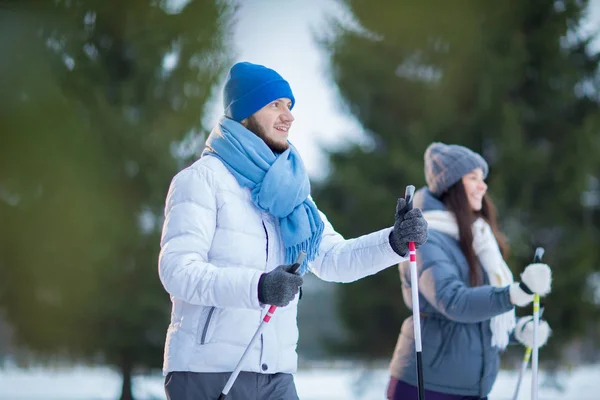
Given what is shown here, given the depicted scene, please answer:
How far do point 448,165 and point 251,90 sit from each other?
113 centimetres

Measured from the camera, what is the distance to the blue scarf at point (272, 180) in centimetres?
205

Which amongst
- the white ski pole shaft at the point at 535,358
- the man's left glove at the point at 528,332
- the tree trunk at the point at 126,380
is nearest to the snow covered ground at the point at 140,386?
the tree trunk at the point at 126,380

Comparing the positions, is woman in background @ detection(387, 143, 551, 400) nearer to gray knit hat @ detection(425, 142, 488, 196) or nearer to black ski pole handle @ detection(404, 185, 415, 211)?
gray knit hat @ detection(425, 142, 488, 196)

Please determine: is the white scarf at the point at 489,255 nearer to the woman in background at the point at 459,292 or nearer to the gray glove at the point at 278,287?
the woman in background at the point at 459,292

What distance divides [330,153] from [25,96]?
4.01 m

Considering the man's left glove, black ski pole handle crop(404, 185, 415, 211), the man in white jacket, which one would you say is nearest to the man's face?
the man in white jacket

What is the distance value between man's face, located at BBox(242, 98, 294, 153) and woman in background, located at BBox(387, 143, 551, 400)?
2.98 ft

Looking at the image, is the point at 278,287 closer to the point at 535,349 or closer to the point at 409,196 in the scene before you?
the point at 409,196

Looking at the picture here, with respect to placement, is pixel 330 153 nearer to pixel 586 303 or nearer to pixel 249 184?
pixel 586 303

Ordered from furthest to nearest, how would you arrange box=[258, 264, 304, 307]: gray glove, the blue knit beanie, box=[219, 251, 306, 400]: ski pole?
the blue knit beanie, box=[219, 251, 306, 400]: ski pole, box=[258, 264, 304, 307]: gray glove

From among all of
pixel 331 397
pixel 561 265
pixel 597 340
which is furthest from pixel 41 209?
pixel 597 340

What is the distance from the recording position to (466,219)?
9.83 ft

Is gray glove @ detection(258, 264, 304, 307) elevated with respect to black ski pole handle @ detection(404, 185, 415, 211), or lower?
lower

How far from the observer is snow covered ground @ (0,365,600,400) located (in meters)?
8.35
